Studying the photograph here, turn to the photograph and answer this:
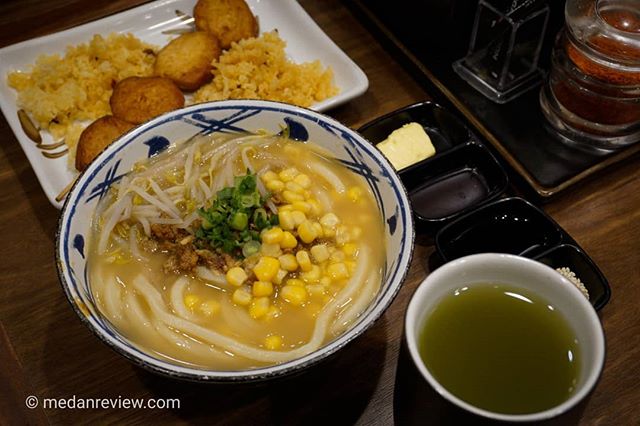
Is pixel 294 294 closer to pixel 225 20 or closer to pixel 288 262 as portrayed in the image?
pixel 288 262

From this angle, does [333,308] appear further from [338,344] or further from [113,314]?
[113,314]

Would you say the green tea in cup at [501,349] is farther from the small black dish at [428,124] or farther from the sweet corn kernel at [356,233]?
the small black dish at [428,124]

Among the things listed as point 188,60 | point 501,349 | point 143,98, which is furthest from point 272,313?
point 188,60

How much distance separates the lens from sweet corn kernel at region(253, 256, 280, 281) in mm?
1518

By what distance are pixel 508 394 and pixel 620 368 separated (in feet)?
1.97

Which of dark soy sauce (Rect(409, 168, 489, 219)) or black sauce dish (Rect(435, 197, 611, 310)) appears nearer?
black sauce dish (Rect(435, 197, 611, 310))

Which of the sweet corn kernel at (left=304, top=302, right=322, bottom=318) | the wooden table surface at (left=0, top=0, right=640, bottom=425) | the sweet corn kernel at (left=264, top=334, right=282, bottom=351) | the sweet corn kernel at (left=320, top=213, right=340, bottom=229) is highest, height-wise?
the sweet corn kernel at (left=320, top=213, right=340, bottom=229)

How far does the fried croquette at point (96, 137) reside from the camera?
205cm

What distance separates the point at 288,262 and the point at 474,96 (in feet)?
3.70

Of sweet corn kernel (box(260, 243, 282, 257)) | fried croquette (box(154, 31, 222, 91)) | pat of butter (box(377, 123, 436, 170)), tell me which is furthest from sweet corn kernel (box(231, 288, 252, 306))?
fried croquette (box(154, 31, 222, 91))

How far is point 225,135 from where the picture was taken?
180 centimetres

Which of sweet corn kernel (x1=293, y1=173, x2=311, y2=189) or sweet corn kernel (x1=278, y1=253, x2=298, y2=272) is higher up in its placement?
sweet corn kernel (x1=293, y1=173, x2=311, y2=189)

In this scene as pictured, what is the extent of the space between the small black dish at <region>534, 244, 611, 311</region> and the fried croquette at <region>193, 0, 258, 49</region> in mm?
1399

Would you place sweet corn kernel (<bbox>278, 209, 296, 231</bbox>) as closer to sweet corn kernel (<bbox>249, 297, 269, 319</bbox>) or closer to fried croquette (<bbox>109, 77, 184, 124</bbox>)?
sweet corn kernel (<bbox>249, 297, 269, 319</bbox>)
